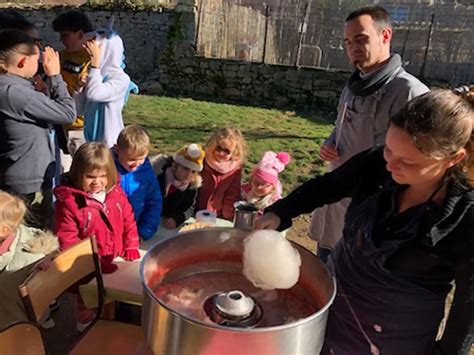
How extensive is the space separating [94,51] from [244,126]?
209 inches

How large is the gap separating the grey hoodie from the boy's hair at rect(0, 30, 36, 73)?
0.08m

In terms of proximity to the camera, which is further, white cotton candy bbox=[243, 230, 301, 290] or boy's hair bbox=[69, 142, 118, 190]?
boy's hair bbox=[69, 142, 118, 190]

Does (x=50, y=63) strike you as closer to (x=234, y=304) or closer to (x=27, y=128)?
(x=27, y=128)

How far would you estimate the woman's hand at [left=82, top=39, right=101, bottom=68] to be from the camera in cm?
306

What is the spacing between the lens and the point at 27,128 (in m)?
2.58

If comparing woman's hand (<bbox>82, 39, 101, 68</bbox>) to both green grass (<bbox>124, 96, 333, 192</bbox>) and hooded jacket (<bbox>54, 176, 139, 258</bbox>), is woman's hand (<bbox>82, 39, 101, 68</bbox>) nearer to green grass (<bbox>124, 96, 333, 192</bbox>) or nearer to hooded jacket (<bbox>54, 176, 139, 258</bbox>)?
hooded jacket (<bbox>54, 176, 139, 258</bbox>)

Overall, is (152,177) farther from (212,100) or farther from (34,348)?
(212,100)

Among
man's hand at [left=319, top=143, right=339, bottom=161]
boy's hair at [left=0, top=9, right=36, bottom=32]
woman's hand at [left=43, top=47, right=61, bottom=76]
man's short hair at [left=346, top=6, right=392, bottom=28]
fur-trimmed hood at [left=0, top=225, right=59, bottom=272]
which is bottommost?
fur-trimmed hood at [left=0, top=225, right=59, bottom=272]

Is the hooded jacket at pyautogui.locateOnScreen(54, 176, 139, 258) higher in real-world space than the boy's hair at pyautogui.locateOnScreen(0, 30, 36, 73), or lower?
lower

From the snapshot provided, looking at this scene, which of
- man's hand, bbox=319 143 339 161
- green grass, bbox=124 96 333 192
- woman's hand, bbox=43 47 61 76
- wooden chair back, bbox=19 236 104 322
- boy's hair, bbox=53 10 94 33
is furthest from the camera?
green grass, bbox=124 96 333 192

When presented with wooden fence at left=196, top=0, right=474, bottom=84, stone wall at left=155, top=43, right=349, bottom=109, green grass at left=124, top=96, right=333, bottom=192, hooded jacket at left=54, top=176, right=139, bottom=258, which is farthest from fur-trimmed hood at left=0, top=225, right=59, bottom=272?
wooden fence at left=196, top=0, right=474, bottom=84

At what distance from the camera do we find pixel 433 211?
1.36 metres

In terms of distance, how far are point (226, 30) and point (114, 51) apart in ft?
27.2

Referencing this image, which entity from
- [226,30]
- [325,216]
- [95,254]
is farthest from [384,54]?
[226,30]
